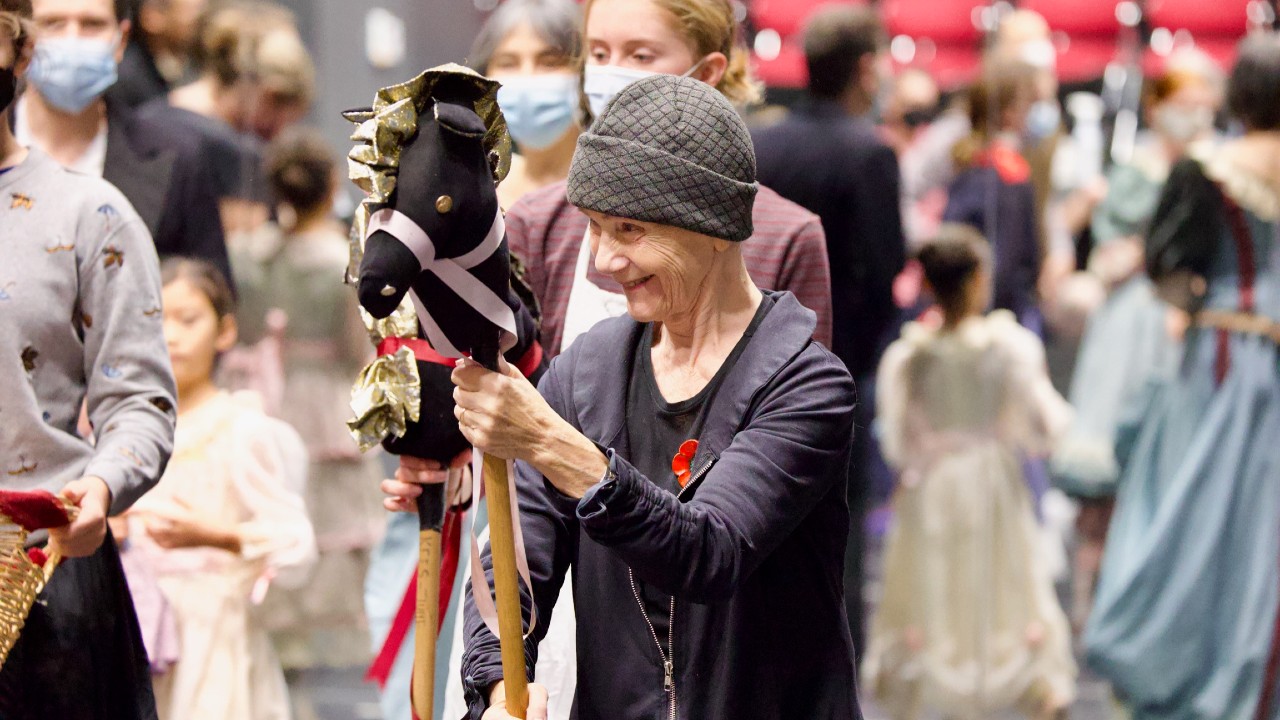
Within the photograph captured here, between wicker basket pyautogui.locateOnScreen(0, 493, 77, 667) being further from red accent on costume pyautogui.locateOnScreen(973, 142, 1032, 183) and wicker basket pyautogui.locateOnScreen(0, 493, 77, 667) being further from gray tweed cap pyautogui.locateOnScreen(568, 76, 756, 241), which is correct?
red accent on costume pyautogui.locateOnScreen(973, 142, 1032, 183)

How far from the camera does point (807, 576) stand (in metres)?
2.02

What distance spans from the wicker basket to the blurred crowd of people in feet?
3.50

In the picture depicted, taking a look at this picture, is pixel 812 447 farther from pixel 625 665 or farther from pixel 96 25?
pixel 96 25

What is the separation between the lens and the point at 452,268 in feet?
6.08

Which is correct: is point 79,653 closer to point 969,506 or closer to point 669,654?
point 669,654

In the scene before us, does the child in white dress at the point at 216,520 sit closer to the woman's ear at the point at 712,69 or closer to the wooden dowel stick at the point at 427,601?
the wooden dowel stick at the point at 427,601

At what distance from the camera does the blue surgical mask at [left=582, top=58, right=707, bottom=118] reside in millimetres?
2688

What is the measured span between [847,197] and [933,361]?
0.75 meters

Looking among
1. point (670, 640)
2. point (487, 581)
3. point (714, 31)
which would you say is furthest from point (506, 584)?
point (714, 31)

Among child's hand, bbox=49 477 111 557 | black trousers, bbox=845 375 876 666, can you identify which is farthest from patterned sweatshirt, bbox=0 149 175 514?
black trousers, bbox=845 375 876 666

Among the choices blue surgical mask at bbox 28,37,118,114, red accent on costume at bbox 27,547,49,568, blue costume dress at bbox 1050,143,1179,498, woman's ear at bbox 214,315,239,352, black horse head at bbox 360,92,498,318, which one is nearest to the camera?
black horse head at bbox 360,92,498,318

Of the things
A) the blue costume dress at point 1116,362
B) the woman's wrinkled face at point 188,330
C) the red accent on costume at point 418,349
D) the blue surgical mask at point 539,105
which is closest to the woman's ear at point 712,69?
the blue surgical mask at point 539,105

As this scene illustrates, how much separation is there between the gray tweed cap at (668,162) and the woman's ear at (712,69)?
710mm

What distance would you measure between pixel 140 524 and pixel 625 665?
1.78 m
